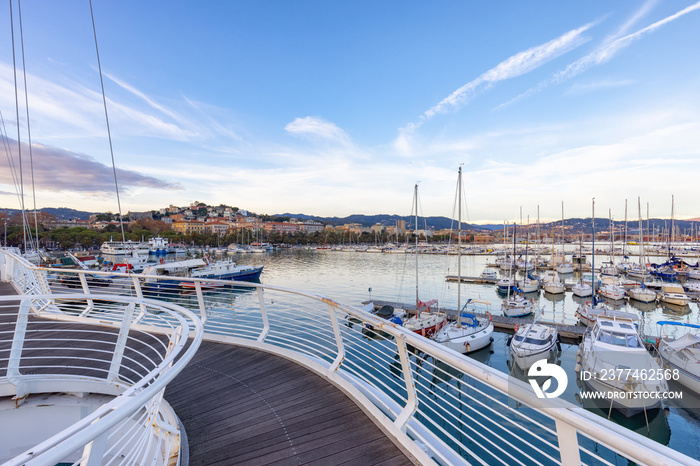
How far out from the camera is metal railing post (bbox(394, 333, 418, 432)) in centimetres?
237


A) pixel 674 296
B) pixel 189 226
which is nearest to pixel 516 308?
pixel 674 296

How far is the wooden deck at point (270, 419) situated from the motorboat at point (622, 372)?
10112 millimetres

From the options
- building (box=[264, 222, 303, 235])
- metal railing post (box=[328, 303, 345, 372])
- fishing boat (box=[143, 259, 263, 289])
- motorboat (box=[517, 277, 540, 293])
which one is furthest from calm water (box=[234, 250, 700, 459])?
building (box=[264, 222, 303, 235])

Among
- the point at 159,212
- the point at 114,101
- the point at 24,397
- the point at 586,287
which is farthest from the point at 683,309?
the point at 159,212

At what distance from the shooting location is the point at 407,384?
8.11ft

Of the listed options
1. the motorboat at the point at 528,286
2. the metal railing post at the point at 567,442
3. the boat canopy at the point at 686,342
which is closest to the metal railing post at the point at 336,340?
the metal railing post at the point at 567,442

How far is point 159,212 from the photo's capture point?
167625 millimetres

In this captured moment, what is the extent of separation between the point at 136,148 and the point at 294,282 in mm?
20595

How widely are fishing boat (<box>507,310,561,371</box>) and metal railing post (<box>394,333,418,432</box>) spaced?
1277cm

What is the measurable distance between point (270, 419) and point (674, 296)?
32.9 m

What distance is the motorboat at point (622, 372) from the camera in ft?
30.2

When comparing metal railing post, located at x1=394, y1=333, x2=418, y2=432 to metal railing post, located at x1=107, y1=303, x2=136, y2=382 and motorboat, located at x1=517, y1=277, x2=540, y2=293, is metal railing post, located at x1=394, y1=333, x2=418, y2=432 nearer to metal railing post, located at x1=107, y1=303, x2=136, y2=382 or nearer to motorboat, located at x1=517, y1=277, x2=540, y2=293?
metal railing post, located at x1=107, y1=303, x2=136, y2=382

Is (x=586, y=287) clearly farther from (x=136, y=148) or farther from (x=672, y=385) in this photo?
(x=136, y=148)

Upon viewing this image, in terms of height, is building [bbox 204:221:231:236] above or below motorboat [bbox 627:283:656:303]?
above
